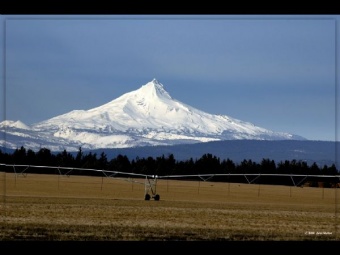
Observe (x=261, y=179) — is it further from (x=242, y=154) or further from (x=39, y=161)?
(x=242, y=154)

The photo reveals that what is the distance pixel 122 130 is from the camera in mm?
48031

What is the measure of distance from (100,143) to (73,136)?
1483cm

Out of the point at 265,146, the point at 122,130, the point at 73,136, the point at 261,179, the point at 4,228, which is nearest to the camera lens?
the point at 4,228

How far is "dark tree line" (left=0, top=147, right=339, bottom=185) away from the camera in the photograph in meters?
61.9

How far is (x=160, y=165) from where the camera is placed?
222 ft

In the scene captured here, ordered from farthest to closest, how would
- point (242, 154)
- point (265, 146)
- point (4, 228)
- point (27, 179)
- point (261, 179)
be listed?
point (242, 154) → point (265, 146) → point (261, 179) → point (27, 179) → point (4, 228)

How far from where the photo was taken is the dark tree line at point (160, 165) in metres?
61.9

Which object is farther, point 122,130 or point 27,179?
point 27,179
